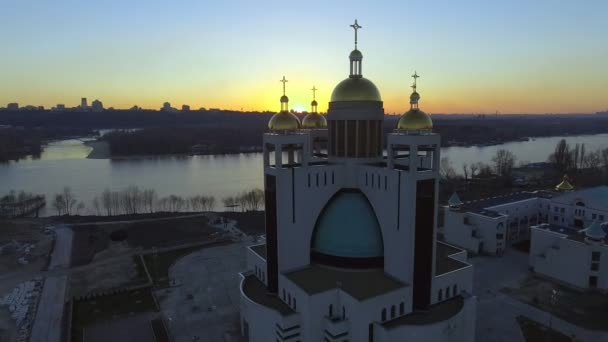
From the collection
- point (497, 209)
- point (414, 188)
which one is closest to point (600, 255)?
point (497, 209)

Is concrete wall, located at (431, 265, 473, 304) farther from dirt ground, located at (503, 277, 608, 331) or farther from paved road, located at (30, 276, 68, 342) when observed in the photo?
paved road, located at (30, 276, 68, 342)

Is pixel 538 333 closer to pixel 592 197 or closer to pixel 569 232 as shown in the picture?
pixel 569 232

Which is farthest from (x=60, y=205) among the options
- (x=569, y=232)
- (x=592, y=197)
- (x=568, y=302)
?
Answer: (x=592, y=197)

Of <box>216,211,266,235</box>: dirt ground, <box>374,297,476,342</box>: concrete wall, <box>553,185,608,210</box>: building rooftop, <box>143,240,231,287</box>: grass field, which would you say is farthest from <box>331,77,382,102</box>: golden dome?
<box>553,185,608,210</box>: building rooftop

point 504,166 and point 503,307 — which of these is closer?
point 503,307

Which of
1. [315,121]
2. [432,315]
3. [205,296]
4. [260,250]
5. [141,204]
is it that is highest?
[315,121]

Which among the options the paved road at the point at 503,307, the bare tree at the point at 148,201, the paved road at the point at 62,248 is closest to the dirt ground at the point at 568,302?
the paved road at the point at 503,307

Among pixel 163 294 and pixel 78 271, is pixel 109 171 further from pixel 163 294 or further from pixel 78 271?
pixel 163 294
